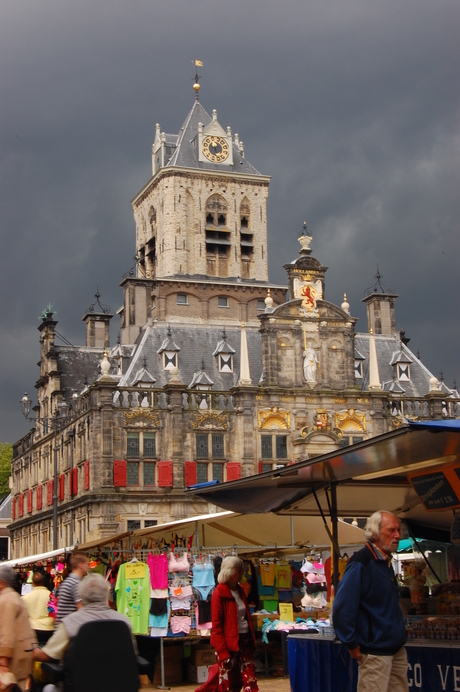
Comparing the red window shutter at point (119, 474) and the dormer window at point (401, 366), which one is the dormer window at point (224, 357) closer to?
the red window shutter at point (119, 474)

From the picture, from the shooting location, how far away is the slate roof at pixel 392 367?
56.2 metres

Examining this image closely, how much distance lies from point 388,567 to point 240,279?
54793 mm

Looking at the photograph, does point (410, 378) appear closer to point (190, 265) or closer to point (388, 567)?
point (190, 265)

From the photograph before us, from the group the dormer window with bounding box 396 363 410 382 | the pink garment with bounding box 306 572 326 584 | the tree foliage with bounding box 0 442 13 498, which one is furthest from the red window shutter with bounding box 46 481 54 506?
the pink garment with bounding box 306 572 326 584

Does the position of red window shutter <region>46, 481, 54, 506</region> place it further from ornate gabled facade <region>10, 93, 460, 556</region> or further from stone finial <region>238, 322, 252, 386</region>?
stone finial <region>238, 322, 252, 386</region>

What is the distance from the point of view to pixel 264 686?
1744cm

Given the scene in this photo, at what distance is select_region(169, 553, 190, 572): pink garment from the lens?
19.3 meters

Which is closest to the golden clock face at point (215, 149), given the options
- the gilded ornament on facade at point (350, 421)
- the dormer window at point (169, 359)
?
the dormer window at point (169, 359)

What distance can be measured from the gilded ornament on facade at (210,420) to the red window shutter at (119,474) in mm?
4138

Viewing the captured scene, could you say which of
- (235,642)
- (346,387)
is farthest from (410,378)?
(235,642)

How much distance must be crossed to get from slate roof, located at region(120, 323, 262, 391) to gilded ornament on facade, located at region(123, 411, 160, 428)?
2.58 metres

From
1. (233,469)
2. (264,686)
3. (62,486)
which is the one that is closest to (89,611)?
(264,686)

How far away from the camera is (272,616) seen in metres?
19.8

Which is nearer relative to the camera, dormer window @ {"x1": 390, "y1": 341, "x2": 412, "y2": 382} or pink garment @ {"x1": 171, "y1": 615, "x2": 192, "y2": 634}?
pink garment @ {"x1": 171, "y1": 615, "x2": 192, "y2": 634}
